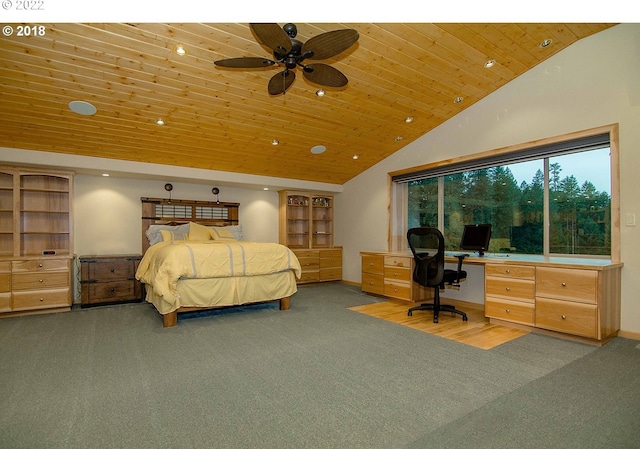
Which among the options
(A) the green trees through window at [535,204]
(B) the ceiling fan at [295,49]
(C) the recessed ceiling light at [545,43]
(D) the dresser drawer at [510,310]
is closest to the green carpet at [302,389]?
(D) the dresser drawer at [510,310]

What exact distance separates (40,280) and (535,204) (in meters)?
6.57

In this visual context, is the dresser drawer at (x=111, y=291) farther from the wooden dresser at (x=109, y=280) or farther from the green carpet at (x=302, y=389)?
the green carpet at (x=302, y=389)

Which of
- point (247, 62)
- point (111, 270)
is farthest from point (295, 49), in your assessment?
point (111, 270)

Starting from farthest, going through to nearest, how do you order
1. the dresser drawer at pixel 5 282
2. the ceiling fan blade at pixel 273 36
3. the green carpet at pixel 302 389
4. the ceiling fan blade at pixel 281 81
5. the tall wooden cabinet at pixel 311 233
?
the tall wooden cabinet at pixel 311 233, the dresser drawer at pixel 5 282, the ceiling fan blade at pixel 281 81, the ceiling fan blade at pixel 273 36, the green carpet at pixel 302 389

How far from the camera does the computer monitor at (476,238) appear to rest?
172 inches

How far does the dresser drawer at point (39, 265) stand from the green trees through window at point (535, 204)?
5530mm

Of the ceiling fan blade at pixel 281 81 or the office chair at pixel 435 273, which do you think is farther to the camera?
the office chair at pixel 435 273

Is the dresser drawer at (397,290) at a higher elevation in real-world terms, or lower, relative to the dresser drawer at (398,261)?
lower

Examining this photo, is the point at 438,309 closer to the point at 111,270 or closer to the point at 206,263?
the point at 206,263

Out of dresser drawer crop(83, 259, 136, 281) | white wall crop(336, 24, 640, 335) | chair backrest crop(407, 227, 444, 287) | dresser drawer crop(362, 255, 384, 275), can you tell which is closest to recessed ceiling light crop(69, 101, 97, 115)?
dresser drawer crop(83, 259, 136, 281)

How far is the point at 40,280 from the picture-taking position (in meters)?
4.35

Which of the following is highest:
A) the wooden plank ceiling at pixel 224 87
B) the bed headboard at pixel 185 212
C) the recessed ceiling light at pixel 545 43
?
the recessed ceiling light at pixel 545 43
